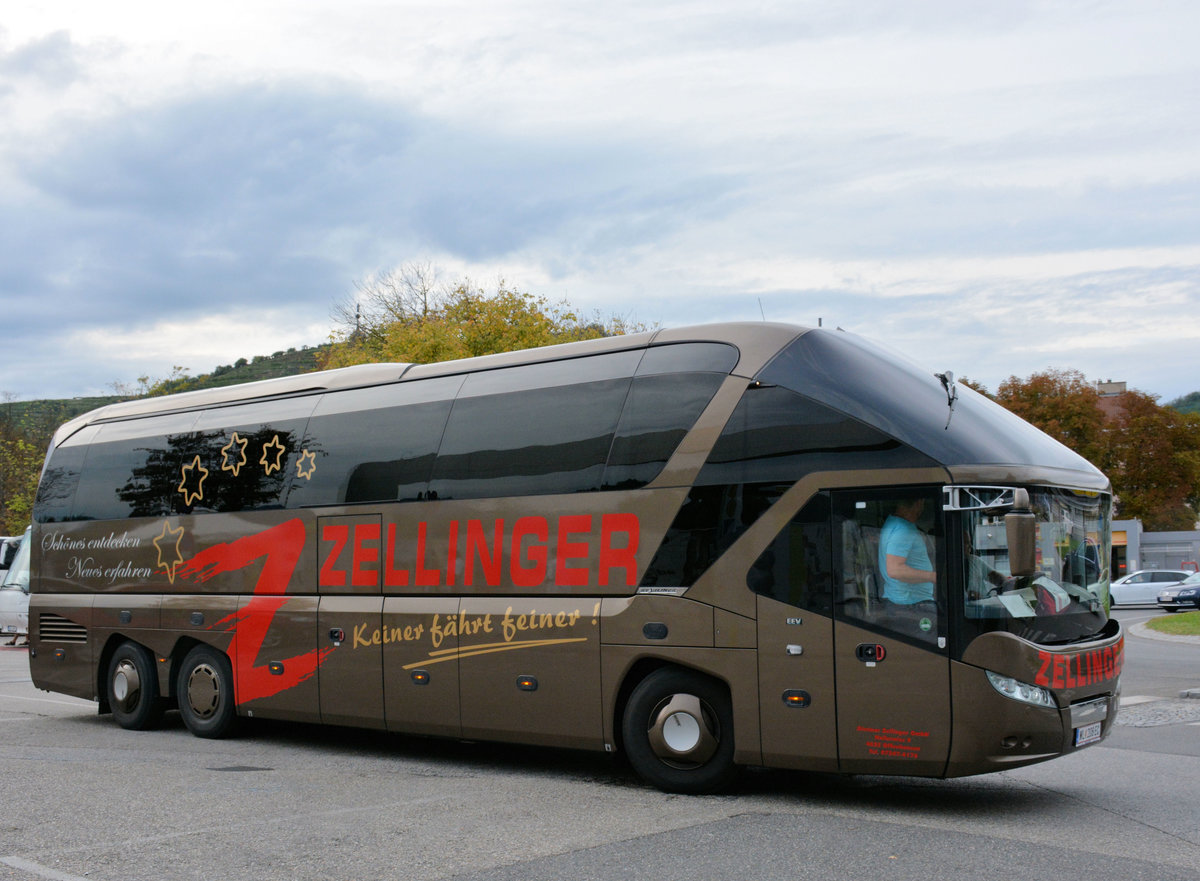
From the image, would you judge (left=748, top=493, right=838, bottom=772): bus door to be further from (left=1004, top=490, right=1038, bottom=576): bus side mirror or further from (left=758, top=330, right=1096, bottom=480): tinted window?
(left=1004, top=490, right=1038, bottom=576): bus side mirror

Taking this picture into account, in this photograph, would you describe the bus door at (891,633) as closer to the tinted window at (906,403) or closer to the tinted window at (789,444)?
the tinted window at (789,444)

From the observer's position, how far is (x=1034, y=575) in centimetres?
802

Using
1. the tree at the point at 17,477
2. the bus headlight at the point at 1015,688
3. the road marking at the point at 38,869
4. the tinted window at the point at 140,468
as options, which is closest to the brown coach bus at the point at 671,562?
the bus headlight at the point at 1015,688

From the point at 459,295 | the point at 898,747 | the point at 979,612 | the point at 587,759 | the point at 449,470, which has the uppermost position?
the point at 459,295

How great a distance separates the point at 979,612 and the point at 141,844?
5618 mm

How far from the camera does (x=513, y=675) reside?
32.9 ft

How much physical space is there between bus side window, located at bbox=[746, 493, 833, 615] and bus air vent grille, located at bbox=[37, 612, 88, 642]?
983 cm

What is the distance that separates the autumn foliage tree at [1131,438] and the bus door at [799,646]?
193 feet

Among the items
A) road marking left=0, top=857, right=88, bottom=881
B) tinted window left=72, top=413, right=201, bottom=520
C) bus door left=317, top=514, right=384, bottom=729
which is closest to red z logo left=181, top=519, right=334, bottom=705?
bus door left=317, top=514, right=384, bottom=729

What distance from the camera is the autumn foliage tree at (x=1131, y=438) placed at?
6406 centimetres

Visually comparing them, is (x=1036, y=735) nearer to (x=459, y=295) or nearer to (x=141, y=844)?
(x=141, y=844)

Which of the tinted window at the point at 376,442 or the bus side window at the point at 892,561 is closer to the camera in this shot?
the bus side window at the point at 892,561

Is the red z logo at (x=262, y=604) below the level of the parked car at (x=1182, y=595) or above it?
above

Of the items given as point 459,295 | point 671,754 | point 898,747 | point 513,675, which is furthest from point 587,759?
point 459,295
